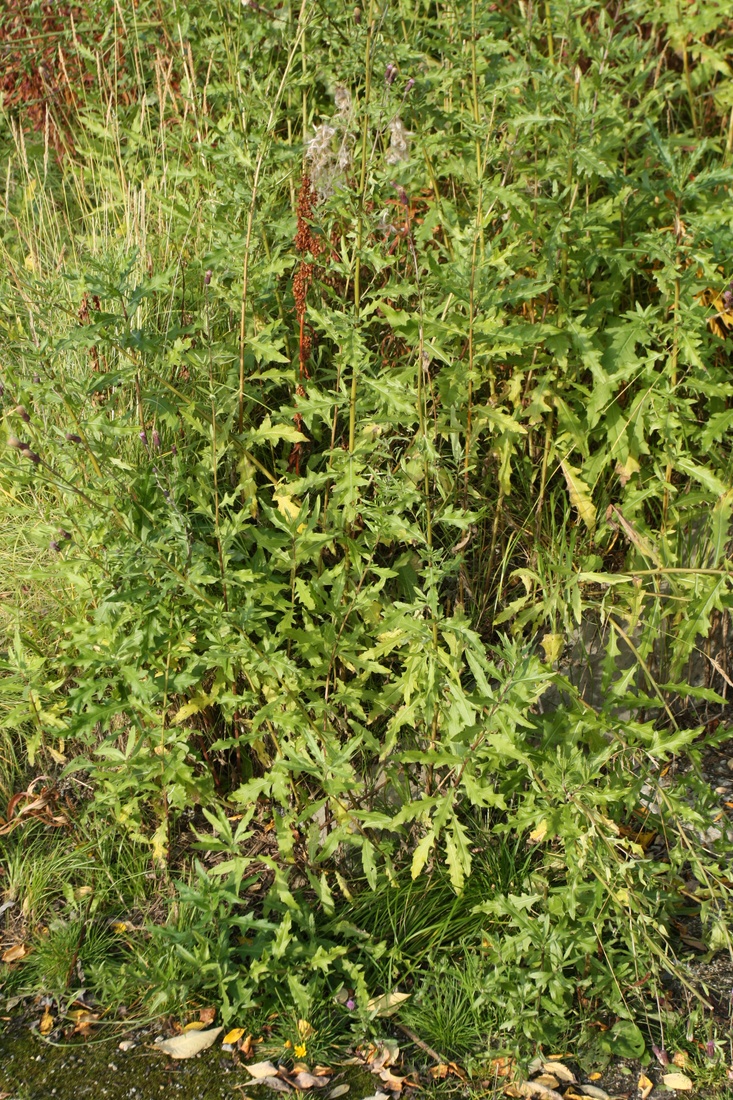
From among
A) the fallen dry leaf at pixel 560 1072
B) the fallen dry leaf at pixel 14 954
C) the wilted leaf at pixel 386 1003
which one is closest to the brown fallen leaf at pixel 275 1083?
Answer: the wilted leaf at pixel 386 1003

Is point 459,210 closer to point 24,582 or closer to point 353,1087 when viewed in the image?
point 24,582

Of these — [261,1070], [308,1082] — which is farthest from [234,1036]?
[308,1082]

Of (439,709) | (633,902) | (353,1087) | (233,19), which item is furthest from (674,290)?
(353,1087)

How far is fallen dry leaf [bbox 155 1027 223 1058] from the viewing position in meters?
2.62

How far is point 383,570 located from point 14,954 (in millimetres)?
1504

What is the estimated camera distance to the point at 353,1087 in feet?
8.39

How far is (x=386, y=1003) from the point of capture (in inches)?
107

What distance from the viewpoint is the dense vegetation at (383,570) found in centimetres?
261

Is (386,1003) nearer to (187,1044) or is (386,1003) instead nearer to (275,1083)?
(275,1083)

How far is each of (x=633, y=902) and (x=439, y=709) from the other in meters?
0.68

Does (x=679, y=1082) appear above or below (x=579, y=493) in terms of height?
below

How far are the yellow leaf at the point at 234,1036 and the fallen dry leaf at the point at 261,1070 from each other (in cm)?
8

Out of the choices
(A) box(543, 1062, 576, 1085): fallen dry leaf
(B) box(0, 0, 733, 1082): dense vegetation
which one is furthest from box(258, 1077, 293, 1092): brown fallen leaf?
(A) box(543, 1062, 576, 1085): fallen dry leaf

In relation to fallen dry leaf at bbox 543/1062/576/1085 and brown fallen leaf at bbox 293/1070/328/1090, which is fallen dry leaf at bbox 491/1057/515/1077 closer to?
fallen dry leaf at bbox 543/1062/576/1085
